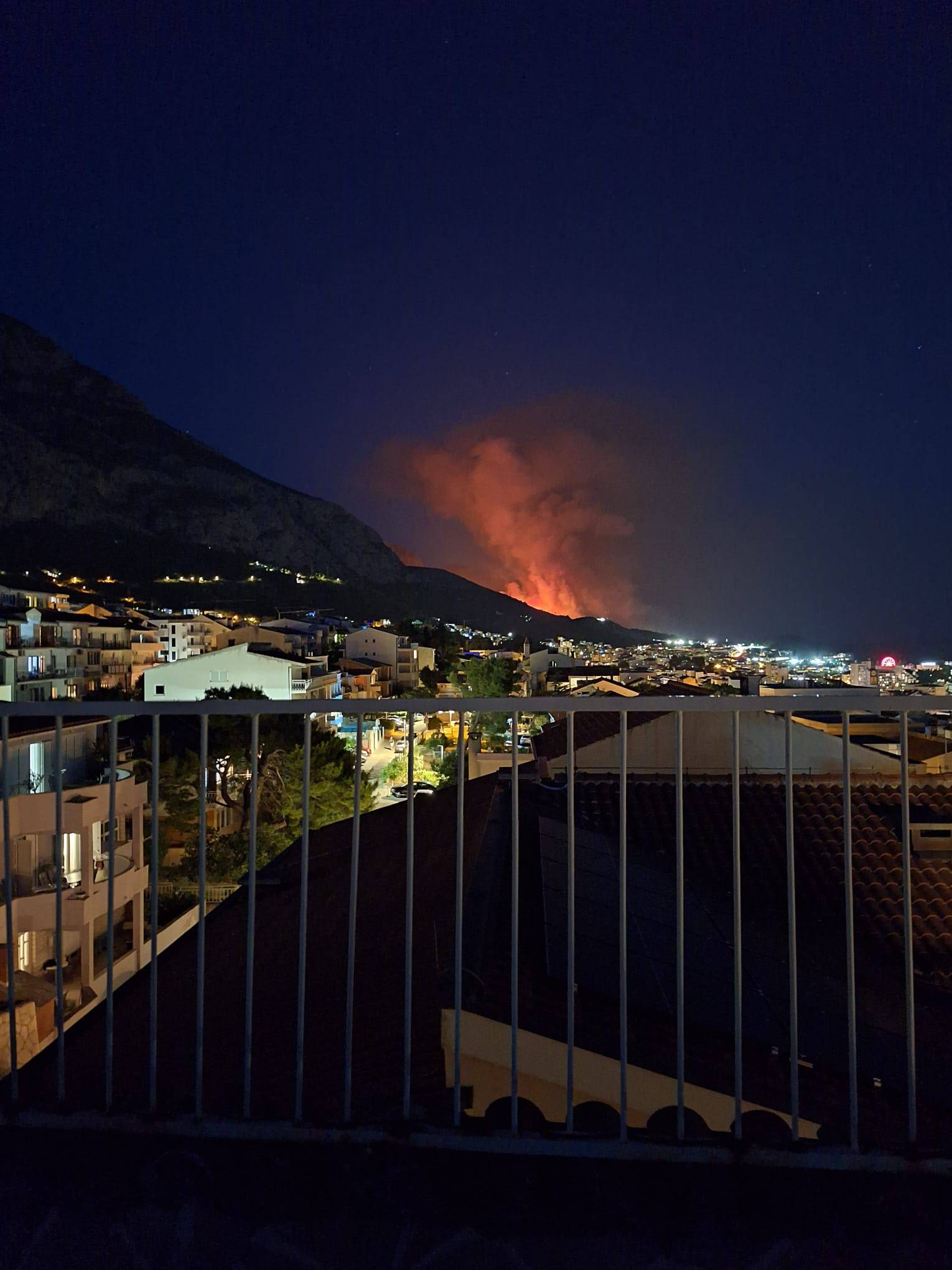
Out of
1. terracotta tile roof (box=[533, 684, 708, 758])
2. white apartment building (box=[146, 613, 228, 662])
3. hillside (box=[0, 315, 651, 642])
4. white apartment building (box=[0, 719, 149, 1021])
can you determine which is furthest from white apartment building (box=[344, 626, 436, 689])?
white apartment building (box=[0, 719, 149, 1021])

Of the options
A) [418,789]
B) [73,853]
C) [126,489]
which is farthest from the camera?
[126,489]

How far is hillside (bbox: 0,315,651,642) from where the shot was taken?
3605 inches

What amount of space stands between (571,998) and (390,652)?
207 ft

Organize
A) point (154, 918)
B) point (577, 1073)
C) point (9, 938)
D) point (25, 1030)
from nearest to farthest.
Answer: point (9, 938), point (154, 918), point (577, 1073), point (25, 1030)

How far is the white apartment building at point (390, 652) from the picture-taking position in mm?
64250

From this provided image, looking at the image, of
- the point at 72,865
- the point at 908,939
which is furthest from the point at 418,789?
the point at 908,939

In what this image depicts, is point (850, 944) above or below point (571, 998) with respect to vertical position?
above

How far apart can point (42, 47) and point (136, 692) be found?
105 ft

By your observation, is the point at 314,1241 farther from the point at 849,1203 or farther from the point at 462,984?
the point at 849,1203

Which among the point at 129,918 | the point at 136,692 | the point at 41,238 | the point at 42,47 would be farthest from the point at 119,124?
the point at 129,918

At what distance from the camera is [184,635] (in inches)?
2366

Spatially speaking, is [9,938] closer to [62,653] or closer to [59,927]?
[59,927]

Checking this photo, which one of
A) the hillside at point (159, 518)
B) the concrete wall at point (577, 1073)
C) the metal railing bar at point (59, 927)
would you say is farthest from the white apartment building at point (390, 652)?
the metal railing bar at point (59, 927)

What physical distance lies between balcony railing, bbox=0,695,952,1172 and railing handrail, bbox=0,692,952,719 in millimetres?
12
